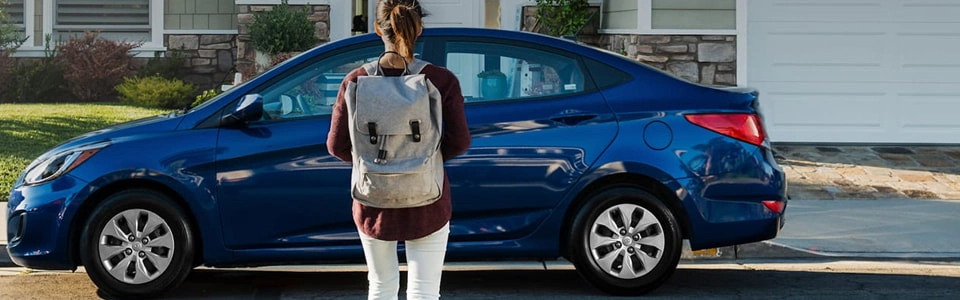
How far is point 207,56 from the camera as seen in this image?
17922mm

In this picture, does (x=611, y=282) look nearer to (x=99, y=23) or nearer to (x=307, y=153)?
(x=307, y=153)

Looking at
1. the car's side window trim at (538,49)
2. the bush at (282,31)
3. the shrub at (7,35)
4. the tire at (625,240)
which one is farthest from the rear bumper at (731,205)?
the shrub at (7,35)

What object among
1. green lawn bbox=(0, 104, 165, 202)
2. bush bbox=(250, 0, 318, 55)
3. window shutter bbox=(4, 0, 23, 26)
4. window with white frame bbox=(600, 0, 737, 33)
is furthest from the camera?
window shutter bbox=(4, 0, 23, 26)

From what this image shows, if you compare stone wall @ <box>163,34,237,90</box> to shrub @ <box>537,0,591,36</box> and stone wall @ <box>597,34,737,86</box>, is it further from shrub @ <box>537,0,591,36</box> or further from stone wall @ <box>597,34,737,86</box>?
stone wall @ <box>597,34,737,86</box>

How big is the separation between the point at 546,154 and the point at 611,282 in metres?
0.77

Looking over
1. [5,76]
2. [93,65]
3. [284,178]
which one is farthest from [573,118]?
[5,76]

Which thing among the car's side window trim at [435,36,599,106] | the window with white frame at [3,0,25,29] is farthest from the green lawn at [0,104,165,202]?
the car's side window trim at [435,36,599,106]

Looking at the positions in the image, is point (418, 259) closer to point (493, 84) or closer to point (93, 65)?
point (493, 84)

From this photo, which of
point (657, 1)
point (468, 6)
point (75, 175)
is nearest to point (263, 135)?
point (75, 175)

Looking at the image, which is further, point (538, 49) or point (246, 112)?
point (538, 49)

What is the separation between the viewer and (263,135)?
738cm

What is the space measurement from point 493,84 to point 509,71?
114 millimetres

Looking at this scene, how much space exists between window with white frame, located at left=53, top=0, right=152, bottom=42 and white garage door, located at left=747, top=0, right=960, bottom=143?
835 centimetres

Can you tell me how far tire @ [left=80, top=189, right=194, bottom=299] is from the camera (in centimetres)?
736
